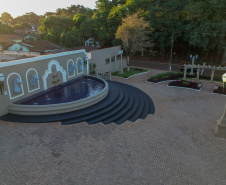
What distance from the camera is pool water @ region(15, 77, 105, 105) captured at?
45.2ft

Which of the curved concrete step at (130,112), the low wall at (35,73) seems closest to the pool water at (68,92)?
the low wall at (35,73)

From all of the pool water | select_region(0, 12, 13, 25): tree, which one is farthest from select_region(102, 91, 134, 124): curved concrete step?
select_region(0, 12, 13, 25): tree

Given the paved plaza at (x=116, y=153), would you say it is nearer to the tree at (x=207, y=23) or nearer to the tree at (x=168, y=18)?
the tree at (x=207, y=23)

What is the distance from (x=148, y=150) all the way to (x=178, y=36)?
105 feet

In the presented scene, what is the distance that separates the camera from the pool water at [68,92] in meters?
13.8

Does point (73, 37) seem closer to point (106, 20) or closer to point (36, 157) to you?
point (106, 20)

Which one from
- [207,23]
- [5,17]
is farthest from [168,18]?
[5,17]

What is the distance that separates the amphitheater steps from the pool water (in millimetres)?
1353

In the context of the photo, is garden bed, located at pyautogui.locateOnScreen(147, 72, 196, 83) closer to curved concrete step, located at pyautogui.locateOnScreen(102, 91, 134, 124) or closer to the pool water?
the pool water

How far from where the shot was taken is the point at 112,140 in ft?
34.4

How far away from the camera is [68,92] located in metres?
15.8

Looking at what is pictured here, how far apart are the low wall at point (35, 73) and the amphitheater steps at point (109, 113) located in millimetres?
1682

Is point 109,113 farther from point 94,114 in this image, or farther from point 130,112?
point 130,112

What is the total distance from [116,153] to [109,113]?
410cm
